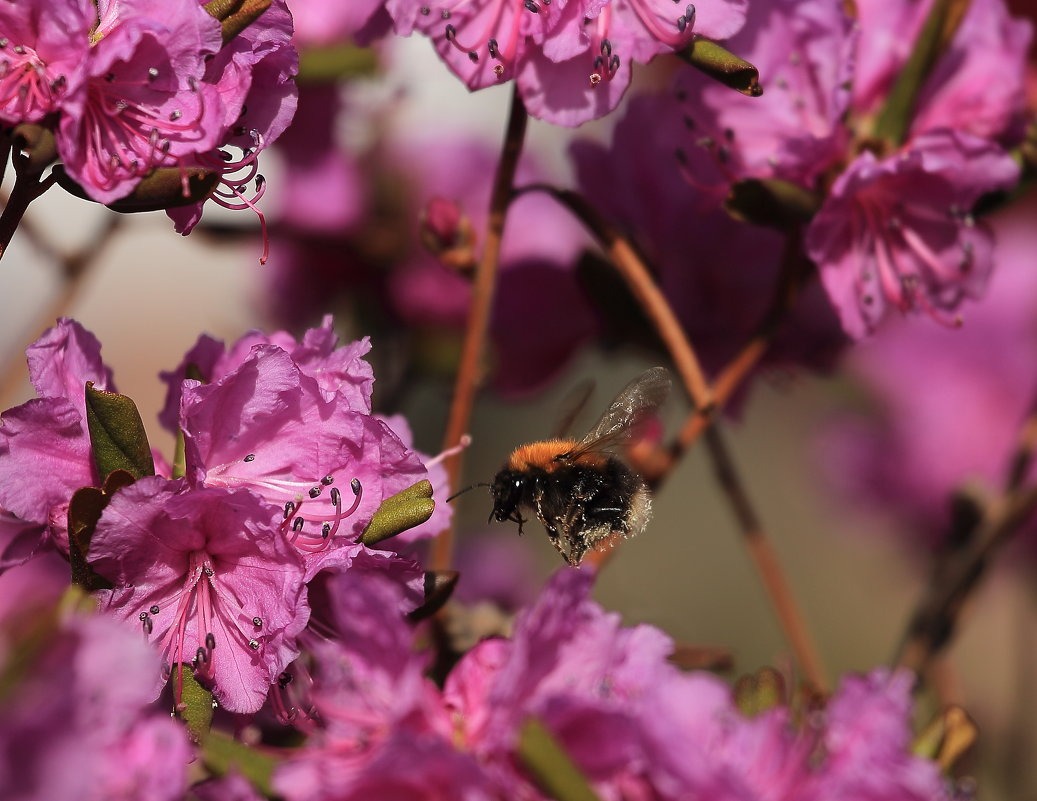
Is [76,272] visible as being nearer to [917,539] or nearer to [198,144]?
[198,144]

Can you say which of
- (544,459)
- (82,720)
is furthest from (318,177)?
(82,720)

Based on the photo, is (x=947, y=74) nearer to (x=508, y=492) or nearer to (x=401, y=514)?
(x=508, y=492)

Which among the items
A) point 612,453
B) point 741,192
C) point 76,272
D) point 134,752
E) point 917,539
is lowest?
point 917,539

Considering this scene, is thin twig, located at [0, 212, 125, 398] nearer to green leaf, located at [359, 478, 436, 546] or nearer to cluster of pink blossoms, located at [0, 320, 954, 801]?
cluster of pink blossoms, located at [0, 320, 954, 801]

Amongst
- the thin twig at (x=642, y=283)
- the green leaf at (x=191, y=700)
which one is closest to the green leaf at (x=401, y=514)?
the green leaf at (x=191, y=700)

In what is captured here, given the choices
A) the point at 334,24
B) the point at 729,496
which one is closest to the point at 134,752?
the point at 729,496

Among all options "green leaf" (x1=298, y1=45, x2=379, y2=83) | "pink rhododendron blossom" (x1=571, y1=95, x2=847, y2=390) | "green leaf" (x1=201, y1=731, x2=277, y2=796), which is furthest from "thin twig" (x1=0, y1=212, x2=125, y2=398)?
"green leaf" (x1=201, y1=731, x2=277, y2=796)
